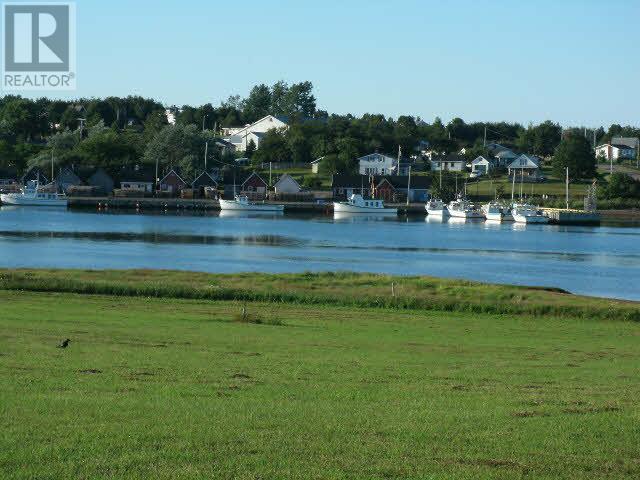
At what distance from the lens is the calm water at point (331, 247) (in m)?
63.7

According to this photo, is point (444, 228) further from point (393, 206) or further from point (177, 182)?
point (177, 182)

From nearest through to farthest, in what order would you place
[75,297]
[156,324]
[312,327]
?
[156,324] → [312,327] → [75,297]

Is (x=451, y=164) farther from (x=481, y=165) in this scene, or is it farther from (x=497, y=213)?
(x=497, y=213)

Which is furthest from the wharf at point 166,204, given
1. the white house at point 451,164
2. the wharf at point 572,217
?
the white house at point 451,164

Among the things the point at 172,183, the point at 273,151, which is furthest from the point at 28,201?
the point at 273,151

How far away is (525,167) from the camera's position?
18075 cm

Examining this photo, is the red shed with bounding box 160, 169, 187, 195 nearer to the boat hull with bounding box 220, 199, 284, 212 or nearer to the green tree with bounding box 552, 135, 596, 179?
the boat hull with bounding box 220, 199, 284, 212

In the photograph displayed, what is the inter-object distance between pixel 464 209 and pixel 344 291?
106 m

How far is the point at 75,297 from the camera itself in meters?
34.8

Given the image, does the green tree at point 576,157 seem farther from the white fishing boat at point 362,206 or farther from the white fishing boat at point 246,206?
the white fishing boat at point 246,206

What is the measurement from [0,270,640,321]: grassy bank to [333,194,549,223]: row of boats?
93.2 meters

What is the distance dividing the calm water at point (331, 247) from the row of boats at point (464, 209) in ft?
16.2

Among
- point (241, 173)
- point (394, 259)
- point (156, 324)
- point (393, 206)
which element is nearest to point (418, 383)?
point (156, 324)

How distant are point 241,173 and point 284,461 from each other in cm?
16738
